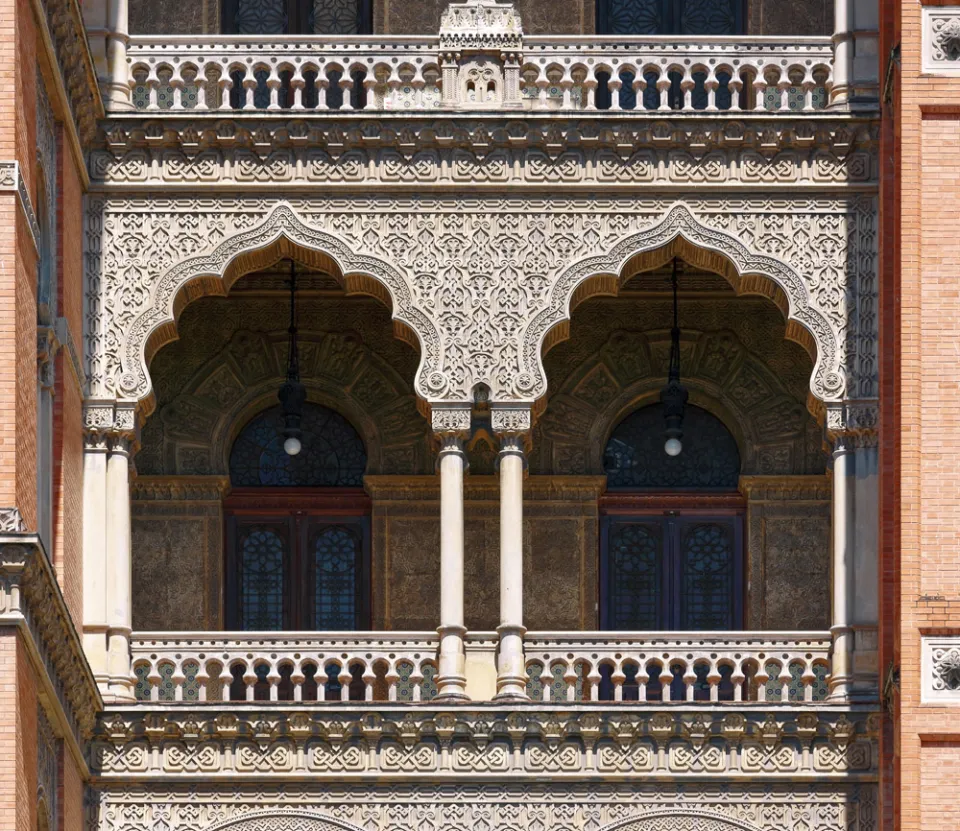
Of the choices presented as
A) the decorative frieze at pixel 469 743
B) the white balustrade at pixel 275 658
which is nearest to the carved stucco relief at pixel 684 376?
the white balustrade at pixel 275 658

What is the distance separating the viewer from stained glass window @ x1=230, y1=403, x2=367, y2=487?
25312 mm

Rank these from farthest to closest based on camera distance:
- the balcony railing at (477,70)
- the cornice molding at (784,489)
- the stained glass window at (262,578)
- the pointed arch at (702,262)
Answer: the cornice molding at (784,489) < the stained glass window at (262,578) < the balcony railing at (477,70) < the pointed arch at (702,262)

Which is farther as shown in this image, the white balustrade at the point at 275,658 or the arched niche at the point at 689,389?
the arched niche at the point at 689,389

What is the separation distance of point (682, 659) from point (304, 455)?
13.1 ft

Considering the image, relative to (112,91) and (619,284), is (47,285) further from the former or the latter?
(619,284)

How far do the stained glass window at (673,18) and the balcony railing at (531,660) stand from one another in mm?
5002

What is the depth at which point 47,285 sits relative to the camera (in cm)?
2162

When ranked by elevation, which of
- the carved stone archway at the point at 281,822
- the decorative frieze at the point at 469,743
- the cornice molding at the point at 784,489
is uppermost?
the cornice molding at the point at 784,489

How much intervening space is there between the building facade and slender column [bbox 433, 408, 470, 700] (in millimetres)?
39

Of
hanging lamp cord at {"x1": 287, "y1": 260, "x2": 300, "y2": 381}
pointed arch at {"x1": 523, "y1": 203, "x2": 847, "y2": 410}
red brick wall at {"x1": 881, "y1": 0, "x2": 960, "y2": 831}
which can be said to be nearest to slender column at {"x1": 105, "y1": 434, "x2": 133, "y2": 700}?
hanging lamp cord at {"x1": 287, "y1": 260, "x2": 300, "y2": 381}

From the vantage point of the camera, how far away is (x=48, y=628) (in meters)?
20.1

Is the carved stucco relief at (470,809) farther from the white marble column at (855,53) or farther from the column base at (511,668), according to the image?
the white marble column at (855,53)

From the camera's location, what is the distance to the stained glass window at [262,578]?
24.9m

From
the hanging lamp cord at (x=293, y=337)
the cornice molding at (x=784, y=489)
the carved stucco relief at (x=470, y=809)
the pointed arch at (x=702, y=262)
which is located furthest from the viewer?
the cornice molding at (x=784, y=489)
